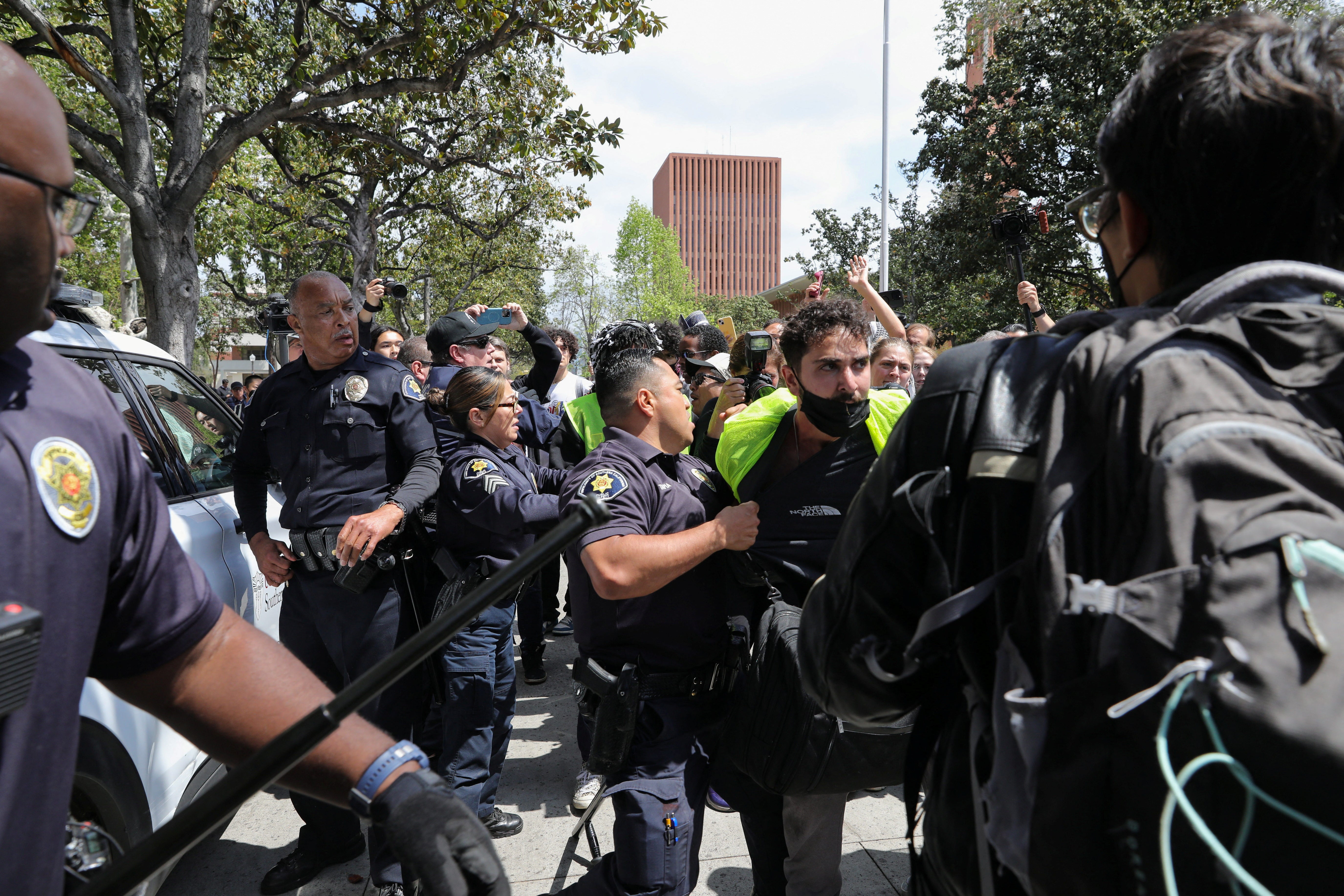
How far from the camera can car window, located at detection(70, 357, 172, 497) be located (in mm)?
2938

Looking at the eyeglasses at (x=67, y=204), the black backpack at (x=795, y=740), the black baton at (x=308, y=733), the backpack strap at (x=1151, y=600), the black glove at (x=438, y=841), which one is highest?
the eyeglasses at (x=67, y=204)

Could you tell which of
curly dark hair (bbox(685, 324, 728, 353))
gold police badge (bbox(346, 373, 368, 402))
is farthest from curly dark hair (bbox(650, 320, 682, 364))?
gold police badge (bbox(346, 373, 368, 402))

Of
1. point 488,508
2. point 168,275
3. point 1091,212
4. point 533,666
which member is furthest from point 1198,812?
point 168,275

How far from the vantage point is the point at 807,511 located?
233 centimetres

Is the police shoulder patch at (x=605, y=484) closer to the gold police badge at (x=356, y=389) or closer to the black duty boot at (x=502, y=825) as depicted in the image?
the gold police badge at (x=356, y=389)

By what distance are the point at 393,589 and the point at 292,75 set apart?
260 inches

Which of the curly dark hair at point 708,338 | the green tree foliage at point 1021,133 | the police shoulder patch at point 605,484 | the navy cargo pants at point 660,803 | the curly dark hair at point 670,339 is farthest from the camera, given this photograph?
the green tree foliage at point 1021,133

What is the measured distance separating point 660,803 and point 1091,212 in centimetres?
176

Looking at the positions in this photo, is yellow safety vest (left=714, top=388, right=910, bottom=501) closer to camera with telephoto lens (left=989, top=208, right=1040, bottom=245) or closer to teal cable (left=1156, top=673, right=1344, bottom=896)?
teal cable (left=1156, top=673, right=1344, bottom=896)

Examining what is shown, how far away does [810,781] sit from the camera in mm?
2014

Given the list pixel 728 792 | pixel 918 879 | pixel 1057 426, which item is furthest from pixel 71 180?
pixel 728 792

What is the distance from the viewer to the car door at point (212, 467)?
3189 millimetres

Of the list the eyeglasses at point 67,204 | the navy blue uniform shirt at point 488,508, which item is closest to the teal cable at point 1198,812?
the eyeglasses at point 67,204

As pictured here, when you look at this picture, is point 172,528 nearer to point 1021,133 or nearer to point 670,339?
point 670,339
